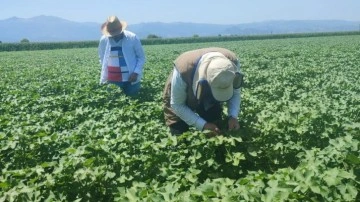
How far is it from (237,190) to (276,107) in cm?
273

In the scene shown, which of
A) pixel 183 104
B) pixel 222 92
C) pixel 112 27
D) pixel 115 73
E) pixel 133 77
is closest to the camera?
pixel 222 92

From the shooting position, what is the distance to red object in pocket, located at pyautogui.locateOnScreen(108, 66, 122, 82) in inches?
273

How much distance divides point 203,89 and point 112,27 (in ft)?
11.4

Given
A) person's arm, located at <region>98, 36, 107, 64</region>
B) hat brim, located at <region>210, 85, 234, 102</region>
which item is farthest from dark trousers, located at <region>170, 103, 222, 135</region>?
person's arm, located at <region>98, 36, 107, 64</region>

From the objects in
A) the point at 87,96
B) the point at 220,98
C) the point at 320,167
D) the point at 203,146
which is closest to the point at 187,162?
the point at 203,146

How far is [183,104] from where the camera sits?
149 inches

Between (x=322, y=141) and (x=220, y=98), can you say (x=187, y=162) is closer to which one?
(x=220, y=98)

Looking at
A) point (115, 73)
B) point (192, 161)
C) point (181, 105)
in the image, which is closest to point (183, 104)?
point (181, 105)

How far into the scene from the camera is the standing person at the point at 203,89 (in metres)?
3.18

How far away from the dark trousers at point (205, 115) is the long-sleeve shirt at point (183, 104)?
19 cm

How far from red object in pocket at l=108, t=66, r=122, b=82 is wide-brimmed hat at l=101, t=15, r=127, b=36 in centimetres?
65

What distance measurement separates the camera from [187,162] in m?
3.30

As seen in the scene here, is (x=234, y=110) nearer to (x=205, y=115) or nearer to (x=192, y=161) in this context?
(x=205, y=115)

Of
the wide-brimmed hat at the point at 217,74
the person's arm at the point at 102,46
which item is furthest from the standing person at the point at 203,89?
the person's arm at the point at 102,46
